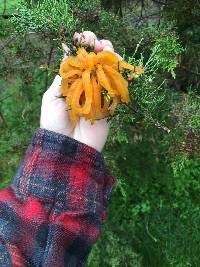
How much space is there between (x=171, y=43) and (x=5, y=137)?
134 centimetres

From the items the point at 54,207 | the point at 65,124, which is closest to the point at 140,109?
the point at 65,124

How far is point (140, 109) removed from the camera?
45.9 inches

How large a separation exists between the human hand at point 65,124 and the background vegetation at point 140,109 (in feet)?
0.18

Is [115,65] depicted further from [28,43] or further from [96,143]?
[28,43]

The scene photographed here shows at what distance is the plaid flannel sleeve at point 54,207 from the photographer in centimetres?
106

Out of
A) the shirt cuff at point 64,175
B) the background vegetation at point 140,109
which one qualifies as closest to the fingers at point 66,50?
the background vegetation at point 140,109

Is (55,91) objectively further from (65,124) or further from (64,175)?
(64,175)

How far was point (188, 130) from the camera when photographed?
1361 millimetres

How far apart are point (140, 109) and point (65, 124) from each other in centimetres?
18

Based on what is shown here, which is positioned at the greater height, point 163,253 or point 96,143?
point 96,143

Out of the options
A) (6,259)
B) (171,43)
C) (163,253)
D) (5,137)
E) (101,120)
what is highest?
(171,43)

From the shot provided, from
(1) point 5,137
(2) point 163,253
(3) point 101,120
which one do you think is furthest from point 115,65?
(2) point 163,253

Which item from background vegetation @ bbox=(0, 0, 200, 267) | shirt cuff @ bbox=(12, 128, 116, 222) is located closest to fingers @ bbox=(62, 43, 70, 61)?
background vegetation @ bbox=(0, 0, 200, 267)

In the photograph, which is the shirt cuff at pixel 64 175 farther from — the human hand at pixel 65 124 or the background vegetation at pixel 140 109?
the background vegetation at pixel 140 109
